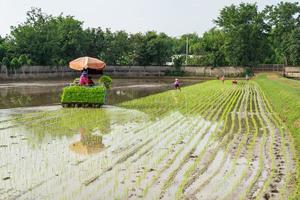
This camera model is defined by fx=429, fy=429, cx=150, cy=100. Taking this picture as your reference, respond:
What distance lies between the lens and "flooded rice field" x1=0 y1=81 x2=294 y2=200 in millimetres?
6957

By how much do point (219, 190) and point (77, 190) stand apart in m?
2.30

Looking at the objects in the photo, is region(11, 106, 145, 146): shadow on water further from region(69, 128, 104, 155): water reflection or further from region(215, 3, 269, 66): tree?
region(215, 3, 269, 66): tree

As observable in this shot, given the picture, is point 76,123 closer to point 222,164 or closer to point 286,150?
point 222,164

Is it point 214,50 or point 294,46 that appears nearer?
point 294,46

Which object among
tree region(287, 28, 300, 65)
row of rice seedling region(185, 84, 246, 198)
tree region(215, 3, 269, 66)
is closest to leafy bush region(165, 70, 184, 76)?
tree region(215, 3, 269, 66)

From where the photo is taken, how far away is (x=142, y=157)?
9336mm

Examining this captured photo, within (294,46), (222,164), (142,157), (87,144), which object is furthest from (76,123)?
(294,46)

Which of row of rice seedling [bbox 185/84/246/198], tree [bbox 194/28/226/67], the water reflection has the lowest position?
row of rice seedling [bbox 185/84/246/198]

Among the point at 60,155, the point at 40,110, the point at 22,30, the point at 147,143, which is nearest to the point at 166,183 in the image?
the point at 60,155

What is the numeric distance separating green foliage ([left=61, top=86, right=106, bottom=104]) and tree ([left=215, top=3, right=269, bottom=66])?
5109 centimetres

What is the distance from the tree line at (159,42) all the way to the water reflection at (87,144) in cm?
4834

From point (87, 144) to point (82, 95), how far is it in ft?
29.0

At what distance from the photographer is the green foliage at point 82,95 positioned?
19.3 meters

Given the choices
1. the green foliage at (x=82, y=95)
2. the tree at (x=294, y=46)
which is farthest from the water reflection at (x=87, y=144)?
the tree at (x=294, y=46)
